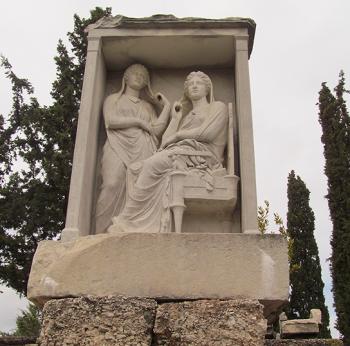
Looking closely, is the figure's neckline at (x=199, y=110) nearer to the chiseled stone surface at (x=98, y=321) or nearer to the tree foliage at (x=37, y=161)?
the chiseled stone surface at (x=98, y=321)

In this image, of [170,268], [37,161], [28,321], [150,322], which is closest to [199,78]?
[170,268]

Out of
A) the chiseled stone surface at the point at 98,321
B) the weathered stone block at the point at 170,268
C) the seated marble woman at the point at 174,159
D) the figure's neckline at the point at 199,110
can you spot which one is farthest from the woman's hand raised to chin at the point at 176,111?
the chiseled stone surface at the point at 98,321

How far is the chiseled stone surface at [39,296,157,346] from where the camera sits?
10.3 ft

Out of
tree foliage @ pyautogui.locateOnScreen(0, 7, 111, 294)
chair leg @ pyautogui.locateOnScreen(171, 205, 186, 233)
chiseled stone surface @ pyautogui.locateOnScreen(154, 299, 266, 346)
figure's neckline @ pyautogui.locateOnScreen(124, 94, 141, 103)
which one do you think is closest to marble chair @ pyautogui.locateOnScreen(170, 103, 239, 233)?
chair leg @ pyautogui.locateOnScreen(171, 205, 186, 233)

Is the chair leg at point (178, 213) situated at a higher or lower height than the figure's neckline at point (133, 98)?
lower

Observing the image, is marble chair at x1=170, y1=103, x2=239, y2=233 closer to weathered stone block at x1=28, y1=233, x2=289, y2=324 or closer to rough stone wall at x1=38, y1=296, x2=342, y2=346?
weathered stone block at x1=28, y1=233, x2=289, y2=324

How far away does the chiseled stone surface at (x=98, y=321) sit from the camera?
3127mm

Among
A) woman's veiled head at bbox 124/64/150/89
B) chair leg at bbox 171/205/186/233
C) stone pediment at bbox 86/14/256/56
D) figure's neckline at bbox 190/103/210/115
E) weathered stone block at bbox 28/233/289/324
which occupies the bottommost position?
weathered stone block at bbox 28/233/289/324

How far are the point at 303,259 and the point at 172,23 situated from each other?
12.7m

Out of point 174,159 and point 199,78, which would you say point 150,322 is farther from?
point 199,78

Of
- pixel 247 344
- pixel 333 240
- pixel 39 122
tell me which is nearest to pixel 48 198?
pixel 39 122

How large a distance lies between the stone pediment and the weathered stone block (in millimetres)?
2188

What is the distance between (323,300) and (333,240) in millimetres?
2695

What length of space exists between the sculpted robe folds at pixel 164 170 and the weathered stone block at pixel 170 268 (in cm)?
44
